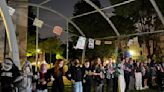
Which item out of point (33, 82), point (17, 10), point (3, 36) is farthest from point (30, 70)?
point (17, 10)

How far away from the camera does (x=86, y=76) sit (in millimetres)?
16594

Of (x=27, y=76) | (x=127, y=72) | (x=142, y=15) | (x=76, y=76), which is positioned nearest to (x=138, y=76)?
(x=127, y=72)

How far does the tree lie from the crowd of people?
33.9 feet

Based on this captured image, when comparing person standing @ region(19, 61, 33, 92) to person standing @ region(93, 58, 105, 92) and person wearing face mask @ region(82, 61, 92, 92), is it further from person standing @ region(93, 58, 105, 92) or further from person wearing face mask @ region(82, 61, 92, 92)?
person standing @ region(93, 58, 105, 92)

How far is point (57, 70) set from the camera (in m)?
14.0

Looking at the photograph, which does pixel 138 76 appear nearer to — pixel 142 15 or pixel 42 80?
pixel 42 80

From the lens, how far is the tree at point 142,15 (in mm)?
36344

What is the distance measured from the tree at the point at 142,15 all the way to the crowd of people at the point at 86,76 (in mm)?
10318

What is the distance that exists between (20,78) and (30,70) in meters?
2.21

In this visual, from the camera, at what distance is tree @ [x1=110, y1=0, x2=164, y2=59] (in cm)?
3634

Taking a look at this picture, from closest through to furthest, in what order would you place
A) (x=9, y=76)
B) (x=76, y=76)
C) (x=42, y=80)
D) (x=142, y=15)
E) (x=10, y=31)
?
(x=9, y=76) → (x=10, y=31) → (x=42, y=80) → (x=76, y=76) → (x=142, y=15)

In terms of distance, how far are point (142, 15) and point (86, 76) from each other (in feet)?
80.7

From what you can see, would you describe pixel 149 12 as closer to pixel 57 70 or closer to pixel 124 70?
pixel 124 70

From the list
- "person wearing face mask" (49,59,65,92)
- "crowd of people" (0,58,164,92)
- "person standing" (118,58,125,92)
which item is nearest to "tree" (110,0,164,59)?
"crowd of people" (0,58,164,92)
